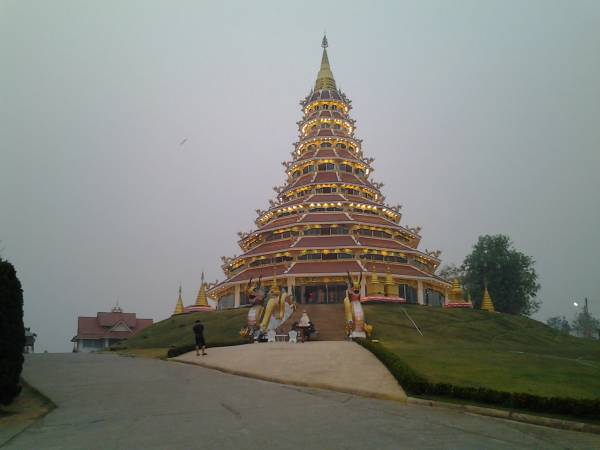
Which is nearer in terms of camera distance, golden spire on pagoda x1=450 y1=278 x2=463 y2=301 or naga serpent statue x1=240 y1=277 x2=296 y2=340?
naga serpent statue x1=240 y1=277 x2=296 y2=340

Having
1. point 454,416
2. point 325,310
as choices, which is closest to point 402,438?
point 454,416

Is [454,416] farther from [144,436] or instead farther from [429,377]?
[144,436]

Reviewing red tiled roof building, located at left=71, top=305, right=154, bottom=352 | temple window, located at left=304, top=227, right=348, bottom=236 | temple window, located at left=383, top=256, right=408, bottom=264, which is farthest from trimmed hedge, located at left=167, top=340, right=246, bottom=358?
red tiled roof building, located at left=71, top=305, right=154, bottom=352

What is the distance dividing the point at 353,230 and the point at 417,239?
963cm

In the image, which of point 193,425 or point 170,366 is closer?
point 193,425

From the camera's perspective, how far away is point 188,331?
36781mm

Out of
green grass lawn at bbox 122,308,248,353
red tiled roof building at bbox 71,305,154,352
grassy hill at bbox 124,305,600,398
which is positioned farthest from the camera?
red tiled roof building at bbox 71,305,154,352

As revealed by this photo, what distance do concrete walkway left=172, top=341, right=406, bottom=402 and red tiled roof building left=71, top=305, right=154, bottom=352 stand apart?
5668 cm

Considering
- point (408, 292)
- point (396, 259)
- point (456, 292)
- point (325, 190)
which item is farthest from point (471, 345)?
point (325, 190)

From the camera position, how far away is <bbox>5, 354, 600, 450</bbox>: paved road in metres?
8.11

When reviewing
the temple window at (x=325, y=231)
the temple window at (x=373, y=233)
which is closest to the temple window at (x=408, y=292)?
the temple window at (x=373, y=233)

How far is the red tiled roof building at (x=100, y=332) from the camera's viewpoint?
73.5 metres

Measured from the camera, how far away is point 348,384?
1418 centimetres

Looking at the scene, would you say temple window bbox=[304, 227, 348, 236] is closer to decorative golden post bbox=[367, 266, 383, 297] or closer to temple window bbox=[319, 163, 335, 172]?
decorative golden post bbox=[367, 266, 383, 297]
